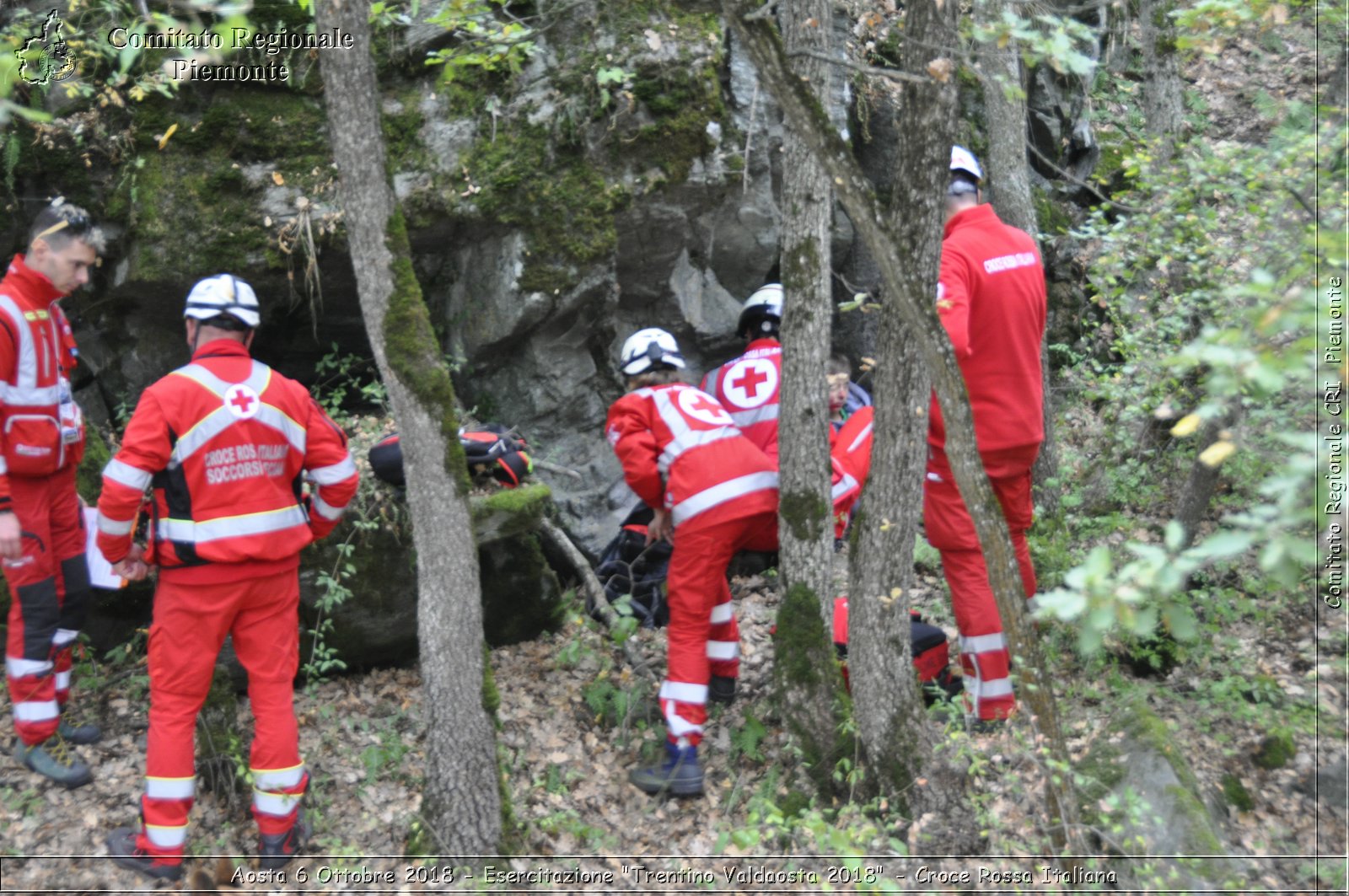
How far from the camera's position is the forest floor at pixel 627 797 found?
448 cm

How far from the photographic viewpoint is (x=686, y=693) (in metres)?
5.37

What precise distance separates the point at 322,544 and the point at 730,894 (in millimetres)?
3070

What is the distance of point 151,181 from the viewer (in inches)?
258

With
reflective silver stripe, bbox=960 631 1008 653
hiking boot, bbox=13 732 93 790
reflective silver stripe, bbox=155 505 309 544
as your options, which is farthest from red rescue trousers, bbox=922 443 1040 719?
hiking boot, bbox=13 732 93 790

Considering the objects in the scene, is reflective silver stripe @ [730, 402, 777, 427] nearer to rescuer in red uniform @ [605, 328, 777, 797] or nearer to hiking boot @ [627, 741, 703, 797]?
rescuer in red uniform @ [605, 328, 777, 797]

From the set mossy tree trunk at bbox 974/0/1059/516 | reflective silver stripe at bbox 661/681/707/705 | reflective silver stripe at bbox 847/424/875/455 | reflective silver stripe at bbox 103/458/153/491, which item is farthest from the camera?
mossy tree trunk at bbox 974/0/1059/516

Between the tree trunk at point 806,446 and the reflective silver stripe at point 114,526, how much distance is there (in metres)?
3.12

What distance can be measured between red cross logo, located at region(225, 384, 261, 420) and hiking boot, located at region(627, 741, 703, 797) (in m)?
2.76

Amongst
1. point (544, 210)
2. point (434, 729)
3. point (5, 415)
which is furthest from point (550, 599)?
point (5, 415)

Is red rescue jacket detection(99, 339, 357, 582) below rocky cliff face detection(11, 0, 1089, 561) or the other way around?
below

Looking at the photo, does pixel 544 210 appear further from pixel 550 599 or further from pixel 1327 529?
pixel 1327 529

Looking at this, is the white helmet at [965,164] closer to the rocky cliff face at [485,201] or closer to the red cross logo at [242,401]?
the rocky cliff face at [485,201]

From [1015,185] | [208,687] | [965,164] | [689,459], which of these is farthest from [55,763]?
[1015,185]

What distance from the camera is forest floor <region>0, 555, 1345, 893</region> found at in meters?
4.48
